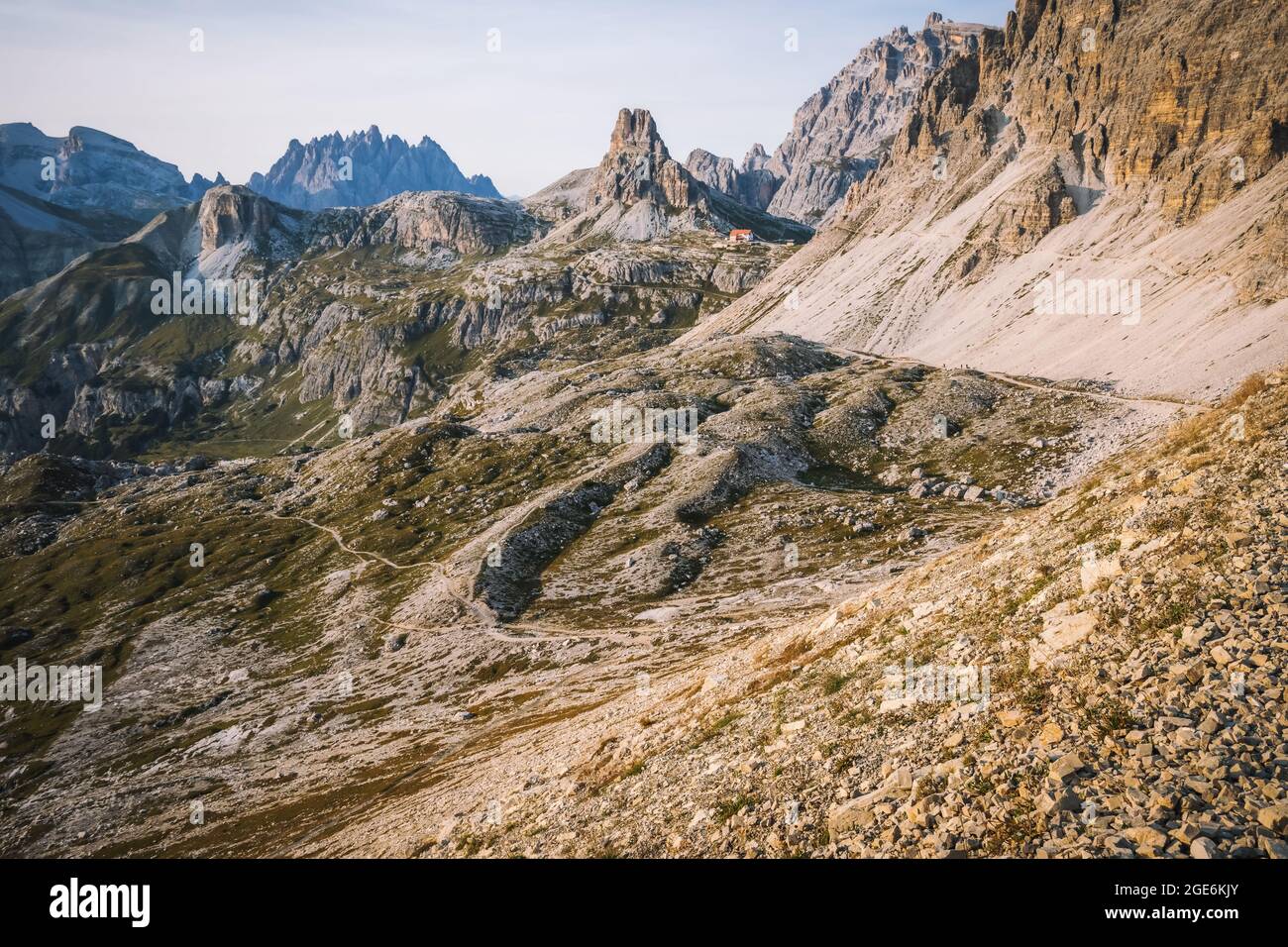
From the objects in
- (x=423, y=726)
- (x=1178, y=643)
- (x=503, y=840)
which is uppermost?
(x=1178, y=643)

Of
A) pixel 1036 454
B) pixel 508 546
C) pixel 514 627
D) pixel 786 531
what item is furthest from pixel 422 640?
pixel 1036 454

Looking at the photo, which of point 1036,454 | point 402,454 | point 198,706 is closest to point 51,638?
point 198,706

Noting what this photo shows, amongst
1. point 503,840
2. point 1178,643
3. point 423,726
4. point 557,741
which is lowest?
point 423,726

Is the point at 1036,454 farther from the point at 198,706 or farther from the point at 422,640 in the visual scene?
the point at 198,706

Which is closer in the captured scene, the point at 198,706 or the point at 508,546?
the point at 198,706

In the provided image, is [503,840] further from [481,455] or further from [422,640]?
[481,455]

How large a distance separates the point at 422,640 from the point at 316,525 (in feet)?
279

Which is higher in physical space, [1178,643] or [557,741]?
[1178,643]

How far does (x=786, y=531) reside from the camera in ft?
373

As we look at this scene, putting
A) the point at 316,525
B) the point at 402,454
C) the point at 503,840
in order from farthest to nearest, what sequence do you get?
the point at 402,454 < the point at 316,525 < the point at 503,840

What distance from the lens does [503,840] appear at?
2884 cm

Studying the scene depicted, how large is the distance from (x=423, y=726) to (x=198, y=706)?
48.0 meters
